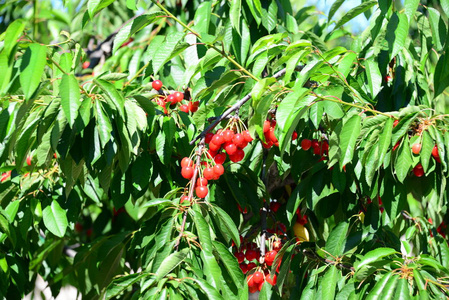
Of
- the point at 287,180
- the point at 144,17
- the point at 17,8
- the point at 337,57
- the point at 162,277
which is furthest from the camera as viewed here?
the point at 17,8

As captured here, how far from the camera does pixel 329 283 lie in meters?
1.57

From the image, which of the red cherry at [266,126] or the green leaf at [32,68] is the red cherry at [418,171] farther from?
the green leaf at [32,68]

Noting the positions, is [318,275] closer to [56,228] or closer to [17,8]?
[56,228]

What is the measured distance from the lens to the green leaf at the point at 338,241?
5.86 ft

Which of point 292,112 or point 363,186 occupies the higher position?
point 292,112

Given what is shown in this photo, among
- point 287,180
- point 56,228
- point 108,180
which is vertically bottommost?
point 287,180

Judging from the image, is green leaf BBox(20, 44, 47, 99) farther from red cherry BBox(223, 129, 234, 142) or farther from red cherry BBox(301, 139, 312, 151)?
red cherry BBox(301, 139, 312, 151)

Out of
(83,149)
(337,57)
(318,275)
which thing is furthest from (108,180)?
(337,57)

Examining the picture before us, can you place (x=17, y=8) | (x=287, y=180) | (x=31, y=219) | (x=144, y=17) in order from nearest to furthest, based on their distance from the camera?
1. (x=144, y=17)
2. (x=31, y=219)
3. (x=287, y=180)
4. (x=17, y=8)

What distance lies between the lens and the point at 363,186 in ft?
5.68

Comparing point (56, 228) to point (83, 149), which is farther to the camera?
point (56, 228)

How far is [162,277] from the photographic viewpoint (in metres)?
1.36

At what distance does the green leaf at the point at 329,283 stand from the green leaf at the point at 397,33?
2.09 feet

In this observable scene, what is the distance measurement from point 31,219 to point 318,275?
1.01m
